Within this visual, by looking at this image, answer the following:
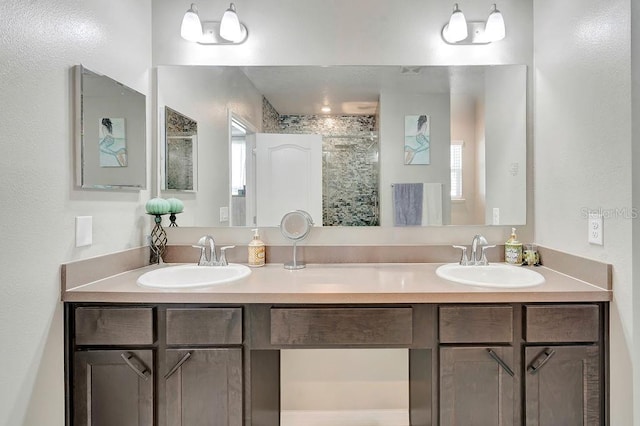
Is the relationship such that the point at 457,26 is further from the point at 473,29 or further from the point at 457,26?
the point at 473,29

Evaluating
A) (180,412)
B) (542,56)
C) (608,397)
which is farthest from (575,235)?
(180,412)

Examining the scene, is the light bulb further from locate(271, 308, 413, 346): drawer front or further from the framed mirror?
the framed mirror

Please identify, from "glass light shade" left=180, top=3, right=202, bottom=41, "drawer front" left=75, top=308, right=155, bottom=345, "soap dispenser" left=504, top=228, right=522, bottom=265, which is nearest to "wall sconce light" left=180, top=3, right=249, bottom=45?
"glass light shade" left=180, top=3, right=202, bottom=41

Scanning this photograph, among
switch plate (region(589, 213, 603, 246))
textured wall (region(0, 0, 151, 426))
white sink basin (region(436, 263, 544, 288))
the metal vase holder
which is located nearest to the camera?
textured wall (region(0, 0, 151, 426))

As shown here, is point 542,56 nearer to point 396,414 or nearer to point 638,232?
point 638,232

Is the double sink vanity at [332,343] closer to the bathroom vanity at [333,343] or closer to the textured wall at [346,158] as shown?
the bathroom vanity at [333,343]

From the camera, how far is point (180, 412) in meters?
1.34

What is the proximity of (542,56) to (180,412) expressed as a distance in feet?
7.62

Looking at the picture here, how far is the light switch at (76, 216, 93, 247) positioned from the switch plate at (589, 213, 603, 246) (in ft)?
6.63

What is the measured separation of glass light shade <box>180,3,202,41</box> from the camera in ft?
5.99

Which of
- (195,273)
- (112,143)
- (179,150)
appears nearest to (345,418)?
(195,273)

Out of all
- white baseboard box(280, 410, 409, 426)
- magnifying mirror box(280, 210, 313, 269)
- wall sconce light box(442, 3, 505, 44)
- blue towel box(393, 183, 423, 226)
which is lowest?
white baseboard box(280, 410, 409, 426)

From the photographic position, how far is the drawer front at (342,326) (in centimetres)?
134

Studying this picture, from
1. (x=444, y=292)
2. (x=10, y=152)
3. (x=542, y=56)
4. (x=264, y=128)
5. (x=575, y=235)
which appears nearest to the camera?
(x=10, y=152)
